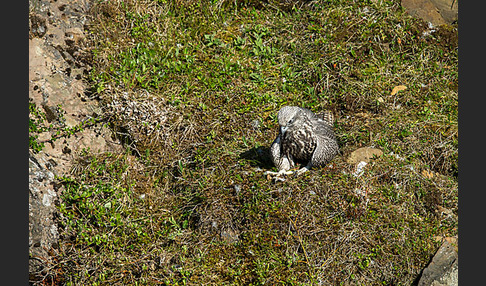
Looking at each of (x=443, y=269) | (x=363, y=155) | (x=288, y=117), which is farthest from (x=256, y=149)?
(x=443, y=269)

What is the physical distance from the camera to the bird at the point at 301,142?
6273mm

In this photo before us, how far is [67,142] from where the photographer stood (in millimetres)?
7336

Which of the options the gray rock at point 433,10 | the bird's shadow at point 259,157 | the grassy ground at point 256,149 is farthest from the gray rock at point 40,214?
the gray rock at point 433,10

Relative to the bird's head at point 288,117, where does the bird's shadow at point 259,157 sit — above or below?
below

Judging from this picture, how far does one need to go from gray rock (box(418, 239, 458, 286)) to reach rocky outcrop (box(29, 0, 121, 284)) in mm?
4694

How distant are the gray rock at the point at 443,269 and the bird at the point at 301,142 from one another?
181cm

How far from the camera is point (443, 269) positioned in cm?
596

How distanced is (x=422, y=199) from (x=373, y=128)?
1375mm

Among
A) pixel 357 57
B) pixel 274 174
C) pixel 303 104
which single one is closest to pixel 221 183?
pixel 274 174

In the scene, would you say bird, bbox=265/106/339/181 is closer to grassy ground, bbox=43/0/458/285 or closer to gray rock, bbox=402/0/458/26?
grassy ground, bbox=43/0/458/285

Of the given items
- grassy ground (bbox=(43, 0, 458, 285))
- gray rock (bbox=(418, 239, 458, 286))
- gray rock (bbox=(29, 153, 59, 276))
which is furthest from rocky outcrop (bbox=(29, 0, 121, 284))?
gray rock (bbox=(418, 239, 458, 286))

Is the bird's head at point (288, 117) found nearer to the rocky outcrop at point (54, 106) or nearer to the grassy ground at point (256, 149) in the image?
the grassy ground at point (256, 149)

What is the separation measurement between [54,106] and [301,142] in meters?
3.69

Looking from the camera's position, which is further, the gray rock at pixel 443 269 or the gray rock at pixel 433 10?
the gray rock at pixel 433 10
